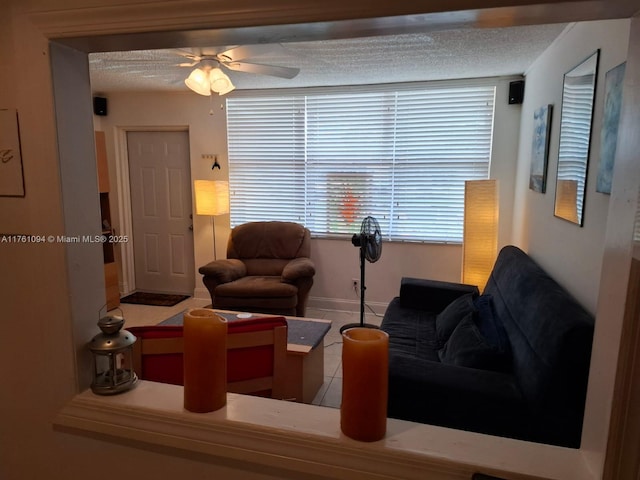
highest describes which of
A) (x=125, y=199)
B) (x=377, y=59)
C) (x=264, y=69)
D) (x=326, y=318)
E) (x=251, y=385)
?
(x=377, y=59)

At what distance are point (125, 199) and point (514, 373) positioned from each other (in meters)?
4.49

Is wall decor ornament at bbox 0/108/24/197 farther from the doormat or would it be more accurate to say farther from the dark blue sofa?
the doormat

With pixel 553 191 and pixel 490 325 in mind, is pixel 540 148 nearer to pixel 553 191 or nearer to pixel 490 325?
pixel 553 191

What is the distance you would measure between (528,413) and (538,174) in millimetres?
1836

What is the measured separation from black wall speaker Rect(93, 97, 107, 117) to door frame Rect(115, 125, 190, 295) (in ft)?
0.76

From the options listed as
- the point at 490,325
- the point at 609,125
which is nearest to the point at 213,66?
the point at 609,125

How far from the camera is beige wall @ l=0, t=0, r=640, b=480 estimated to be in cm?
93

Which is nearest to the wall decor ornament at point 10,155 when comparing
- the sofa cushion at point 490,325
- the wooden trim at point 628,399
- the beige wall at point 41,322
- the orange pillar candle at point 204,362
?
the beige wall at point 41,322

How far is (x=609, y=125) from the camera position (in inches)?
60.9

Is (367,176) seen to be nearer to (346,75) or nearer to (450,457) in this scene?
(346,75)

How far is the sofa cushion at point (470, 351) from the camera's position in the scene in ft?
6.02

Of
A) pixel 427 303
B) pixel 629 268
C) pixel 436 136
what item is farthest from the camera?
pixel 436 136

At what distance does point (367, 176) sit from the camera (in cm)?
421

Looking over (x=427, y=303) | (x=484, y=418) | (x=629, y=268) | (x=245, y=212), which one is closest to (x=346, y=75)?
(x=245, y=212)
